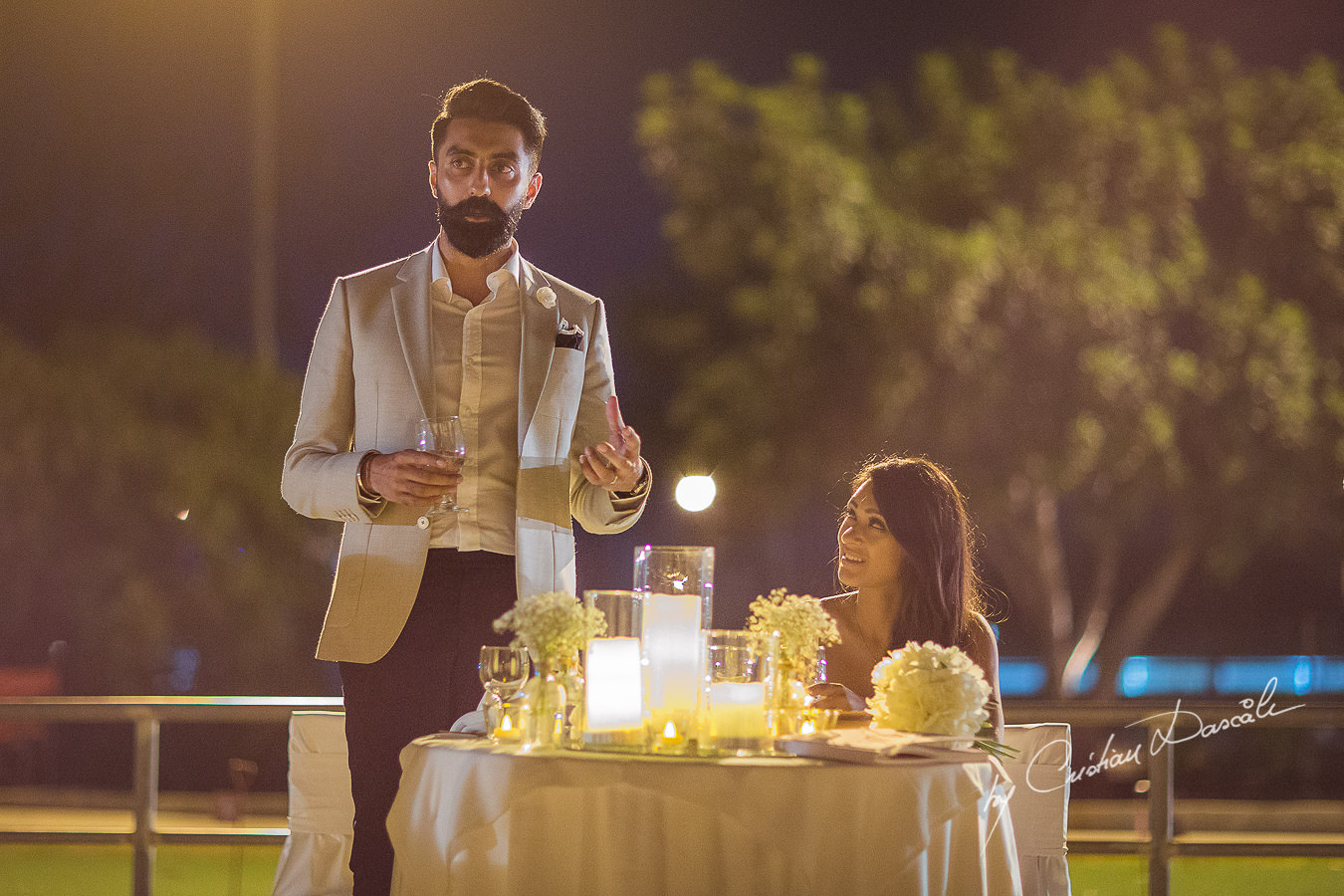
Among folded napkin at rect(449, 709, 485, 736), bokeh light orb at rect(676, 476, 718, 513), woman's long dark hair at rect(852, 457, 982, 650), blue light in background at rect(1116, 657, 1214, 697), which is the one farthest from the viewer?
blue light in background at rect(1116, 657, 1214, 697)

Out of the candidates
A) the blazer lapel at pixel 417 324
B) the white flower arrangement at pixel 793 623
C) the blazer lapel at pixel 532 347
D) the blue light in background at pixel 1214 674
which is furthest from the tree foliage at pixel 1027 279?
the white flower arrangement at pixel 793 623

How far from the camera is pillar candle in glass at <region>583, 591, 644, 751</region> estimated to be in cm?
235

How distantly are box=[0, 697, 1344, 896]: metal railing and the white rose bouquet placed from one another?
1.86 meters

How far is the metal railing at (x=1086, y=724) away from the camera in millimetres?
4328

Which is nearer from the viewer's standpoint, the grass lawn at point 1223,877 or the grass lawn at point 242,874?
the grass lawn at point 242,874

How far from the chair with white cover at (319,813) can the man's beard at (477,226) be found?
149 cm

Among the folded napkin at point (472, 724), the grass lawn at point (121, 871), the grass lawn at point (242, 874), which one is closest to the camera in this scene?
the folded napkin at point (472, 724)

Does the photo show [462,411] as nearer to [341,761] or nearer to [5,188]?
[341,761]

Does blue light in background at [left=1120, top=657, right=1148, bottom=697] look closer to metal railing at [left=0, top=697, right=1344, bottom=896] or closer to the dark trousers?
metal railing at [left=0, top=697, right=1344, bottom=896]

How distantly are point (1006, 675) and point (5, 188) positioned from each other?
1391 centimetres

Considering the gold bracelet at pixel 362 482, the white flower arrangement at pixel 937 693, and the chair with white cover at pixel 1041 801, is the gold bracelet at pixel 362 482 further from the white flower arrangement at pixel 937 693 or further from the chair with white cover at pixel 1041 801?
the chair with white cover at pixel 1041 801

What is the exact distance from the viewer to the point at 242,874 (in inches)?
298

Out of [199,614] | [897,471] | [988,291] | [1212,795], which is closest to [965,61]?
[988,291]

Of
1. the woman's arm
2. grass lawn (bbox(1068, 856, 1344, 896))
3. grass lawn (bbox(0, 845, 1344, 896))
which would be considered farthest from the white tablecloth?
grass lawn (bbox(1068, 856, 1344, 896))
